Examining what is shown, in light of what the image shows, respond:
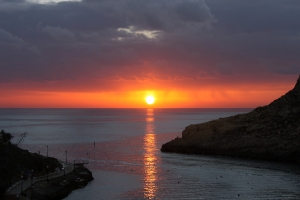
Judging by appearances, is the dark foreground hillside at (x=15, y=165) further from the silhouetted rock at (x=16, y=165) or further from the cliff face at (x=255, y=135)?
the cliff face at (x=255, y=135)

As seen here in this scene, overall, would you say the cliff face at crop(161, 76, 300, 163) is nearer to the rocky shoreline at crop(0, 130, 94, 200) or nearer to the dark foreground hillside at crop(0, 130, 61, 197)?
the rocky shoreline at crop(0, 130, 94, 200)

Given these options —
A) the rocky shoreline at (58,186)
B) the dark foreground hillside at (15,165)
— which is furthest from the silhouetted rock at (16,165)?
the rocky shoreline at (58,186)

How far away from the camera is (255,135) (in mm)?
99688

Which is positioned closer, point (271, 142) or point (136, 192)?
A: point (136, 192)

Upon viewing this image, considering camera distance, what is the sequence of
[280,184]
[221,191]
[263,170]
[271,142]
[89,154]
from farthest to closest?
[89,154]
[271,142]
[263,170]
[280,184]
[221,191]

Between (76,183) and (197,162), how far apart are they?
36.4m

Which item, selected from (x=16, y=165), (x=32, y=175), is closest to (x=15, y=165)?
(x=16, y=165)

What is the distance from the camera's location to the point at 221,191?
204ft

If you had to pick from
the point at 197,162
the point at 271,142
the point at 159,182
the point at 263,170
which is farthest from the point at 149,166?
the point at 271,142

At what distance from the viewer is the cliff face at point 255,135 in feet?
306

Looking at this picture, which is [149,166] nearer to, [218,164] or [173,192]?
[218,164]

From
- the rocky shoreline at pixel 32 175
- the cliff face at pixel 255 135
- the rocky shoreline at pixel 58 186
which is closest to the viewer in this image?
the rocky shoreline at pixel 32 175

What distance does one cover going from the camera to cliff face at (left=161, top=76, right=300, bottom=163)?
9312 centimetres

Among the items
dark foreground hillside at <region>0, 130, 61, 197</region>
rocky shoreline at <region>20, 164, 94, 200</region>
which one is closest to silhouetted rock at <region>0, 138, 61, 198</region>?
dark foreground hillside at <region>0, 130, 61, 197</region>
